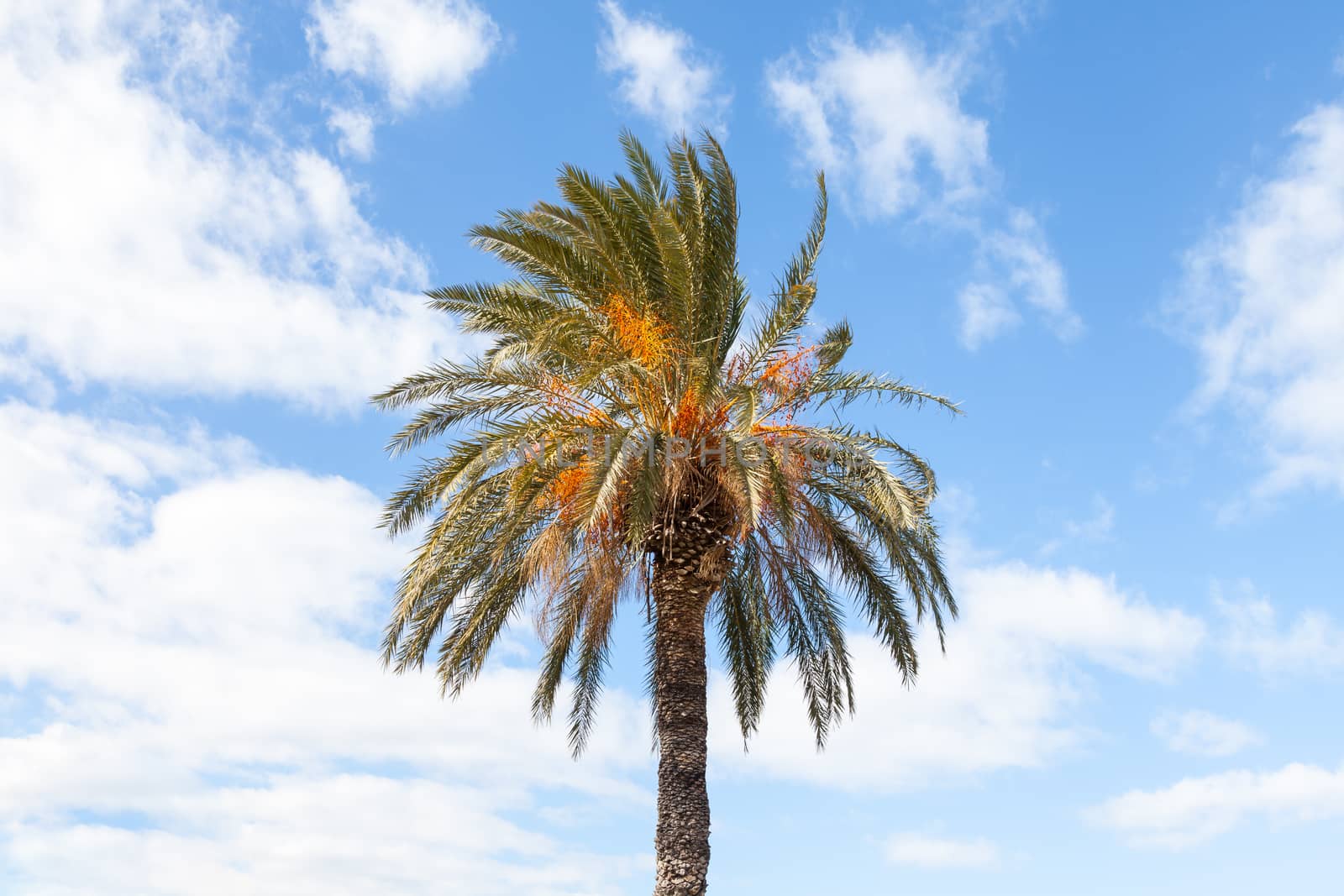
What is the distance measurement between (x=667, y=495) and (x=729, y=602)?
341 centimetres

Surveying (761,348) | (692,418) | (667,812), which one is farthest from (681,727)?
(761,348)

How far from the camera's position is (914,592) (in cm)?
1644

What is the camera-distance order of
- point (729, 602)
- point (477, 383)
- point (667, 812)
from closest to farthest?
point (667, 812), point (477, 383), point (729, 602)

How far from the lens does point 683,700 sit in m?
14.8

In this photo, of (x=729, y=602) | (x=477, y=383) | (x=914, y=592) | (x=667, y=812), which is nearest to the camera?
(x=667, y=812)

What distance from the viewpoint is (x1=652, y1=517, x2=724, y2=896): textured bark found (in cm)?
1409

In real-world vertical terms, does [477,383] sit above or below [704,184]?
below

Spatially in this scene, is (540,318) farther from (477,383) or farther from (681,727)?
(681,727)

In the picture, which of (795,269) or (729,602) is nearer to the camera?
(795,269)

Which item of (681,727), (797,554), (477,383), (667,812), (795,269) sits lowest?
(667,812)

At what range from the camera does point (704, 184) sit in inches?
615

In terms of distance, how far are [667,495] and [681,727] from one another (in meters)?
2.86

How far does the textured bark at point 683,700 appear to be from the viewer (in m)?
14.1

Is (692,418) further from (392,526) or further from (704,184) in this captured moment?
(392,526)
